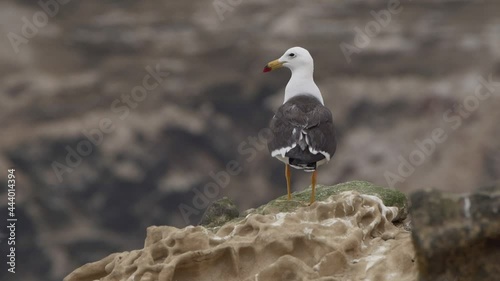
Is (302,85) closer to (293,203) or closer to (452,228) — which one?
(293,203)

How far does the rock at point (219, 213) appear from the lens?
20.0 ft

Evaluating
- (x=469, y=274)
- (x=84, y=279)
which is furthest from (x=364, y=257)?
(x=84, y=279)

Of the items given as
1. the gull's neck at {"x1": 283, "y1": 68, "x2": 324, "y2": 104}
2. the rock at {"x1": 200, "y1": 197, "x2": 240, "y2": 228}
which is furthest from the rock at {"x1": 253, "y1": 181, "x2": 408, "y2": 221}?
the gull's neck at {"x1": 283, "y1": 68, "x2": 324, "y2": 104}

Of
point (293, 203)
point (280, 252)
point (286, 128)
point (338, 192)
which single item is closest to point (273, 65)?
point (286, 128)

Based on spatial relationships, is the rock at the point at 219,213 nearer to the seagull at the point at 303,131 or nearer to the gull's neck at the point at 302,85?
the seagull at the point at 303,131

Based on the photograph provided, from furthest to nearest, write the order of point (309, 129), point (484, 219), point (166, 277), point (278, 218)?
1. point (309, 129)
2. point (278, 218)
3. point (166, 277)
4. point (484, 219)

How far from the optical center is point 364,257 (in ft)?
15.7

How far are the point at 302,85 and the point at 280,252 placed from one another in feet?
6.80

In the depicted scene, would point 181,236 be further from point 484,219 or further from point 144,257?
point 484,219

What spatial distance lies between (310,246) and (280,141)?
1.21 metres

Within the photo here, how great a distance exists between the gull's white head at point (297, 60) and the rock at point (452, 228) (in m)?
2.96

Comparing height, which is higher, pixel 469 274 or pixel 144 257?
pixel 144 257

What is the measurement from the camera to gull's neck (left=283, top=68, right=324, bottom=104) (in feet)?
21.1

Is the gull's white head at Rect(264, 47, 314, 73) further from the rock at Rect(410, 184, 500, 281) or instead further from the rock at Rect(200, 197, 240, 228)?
the rock at Rect(410, 184, 500, 281)
